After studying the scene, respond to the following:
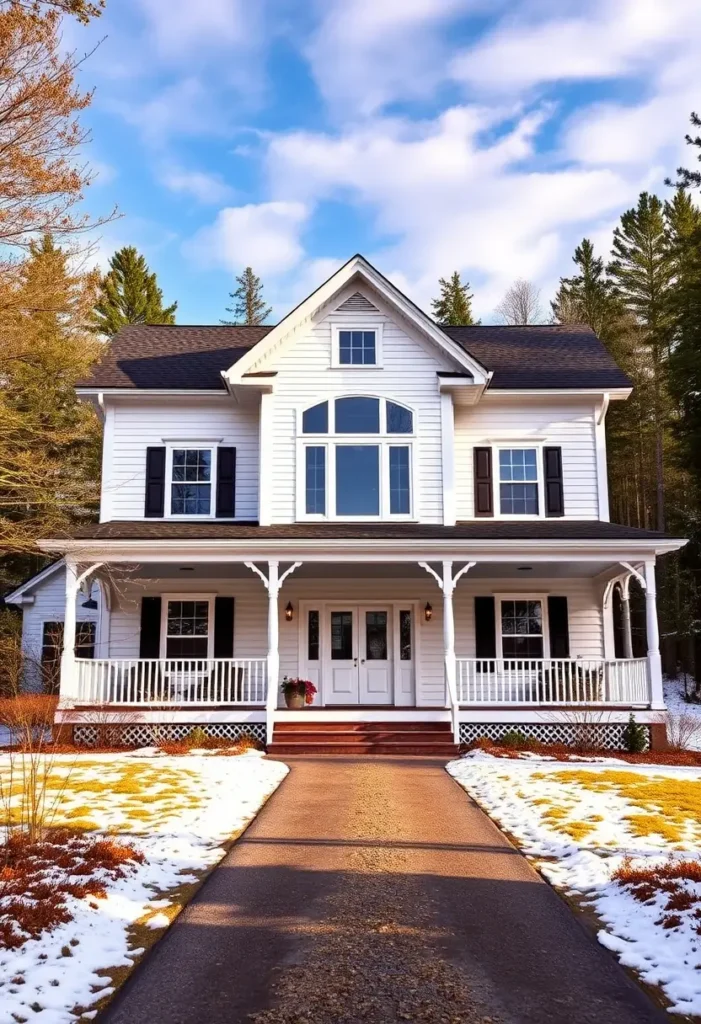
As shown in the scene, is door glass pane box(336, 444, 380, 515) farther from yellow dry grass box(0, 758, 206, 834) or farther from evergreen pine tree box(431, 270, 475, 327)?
evergreen pine tree box(431, 270, 475, 327)

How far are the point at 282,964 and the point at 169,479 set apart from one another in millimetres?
14096

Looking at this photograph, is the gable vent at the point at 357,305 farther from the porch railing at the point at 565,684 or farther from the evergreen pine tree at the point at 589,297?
the evergreen pine tree at the point at 589,297

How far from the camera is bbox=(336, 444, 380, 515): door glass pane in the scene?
679 inches

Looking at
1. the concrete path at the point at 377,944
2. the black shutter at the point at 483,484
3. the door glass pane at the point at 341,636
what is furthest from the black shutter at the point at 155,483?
the concrete path at the point at 377,944

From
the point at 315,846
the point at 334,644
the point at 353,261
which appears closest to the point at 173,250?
the point at 353,261

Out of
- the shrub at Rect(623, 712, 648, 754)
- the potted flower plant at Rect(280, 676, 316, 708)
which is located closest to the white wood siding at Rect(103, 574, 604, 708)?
the potted flower plant at Rect(280, 676, 316, 708)

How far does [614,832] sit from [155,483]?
40.9ft

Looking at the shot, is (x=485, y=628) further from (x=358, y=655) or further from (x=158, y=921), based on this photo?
(x=158, y=921)

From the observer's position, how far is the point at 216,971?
4879 millimetres

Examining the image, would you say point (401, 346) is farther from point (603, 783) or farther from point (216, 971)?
point (216, 971)

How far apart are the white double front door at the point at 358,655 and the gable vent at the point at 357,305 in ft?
20.6

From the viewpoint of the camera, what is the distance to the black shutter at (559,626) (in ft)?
59.0

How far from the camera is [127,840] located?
784cm

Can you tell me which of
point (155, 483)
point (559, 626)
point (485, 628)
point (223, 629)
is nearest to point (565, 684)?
point (559, 626)
